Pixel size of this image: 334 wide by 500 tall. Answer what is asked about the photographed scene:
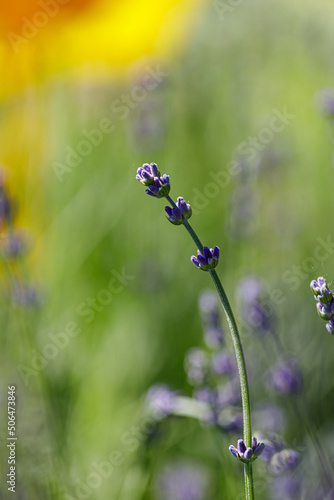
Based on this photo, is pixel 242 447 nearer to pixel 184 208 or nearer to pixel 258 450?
pixel 258 450

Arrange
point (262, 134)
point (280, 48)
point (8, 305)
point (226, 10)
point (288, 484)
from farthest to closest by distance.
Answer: point (226, 10), point (280, 48), point (262, 134), point (8, 305), point (288, 484)

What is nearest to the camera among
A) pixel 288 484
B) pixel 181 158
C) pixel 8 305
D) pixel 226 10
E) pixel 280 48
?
pixel 288 484

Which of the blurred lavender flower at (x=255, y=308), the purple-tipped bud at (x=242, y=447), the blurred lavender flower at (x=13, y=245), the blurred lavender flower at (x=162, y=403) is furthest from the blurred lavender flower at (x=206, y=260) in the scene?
the blurred lavender flower at (x=13, y=245)

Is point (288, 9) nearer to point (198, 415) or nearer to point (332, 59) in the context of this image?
point (332, 59)

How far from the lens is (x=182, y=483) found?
1.42 m

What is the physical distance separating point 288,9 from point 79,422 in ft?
6.22

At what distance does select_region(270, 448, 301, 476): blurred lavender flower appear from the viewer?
884 mm

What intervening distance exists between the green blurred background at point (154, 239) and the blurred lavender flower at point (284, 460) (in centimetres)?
31

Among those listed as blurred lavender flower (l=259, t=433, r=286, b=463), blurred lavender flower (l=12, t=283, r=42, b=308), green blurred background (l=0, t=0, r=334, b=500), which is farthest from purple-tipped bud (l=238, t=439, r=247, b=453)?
blurred lavender flower (l=12, t=283, r=42, b=308)

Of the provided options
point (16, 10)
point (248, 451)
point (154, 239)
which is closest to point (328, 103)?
point (248, 451)

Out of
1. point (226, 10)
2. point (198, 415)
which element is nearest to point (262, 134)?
point (226, 10)

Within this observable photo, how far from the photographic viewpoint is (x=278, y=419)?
134cm

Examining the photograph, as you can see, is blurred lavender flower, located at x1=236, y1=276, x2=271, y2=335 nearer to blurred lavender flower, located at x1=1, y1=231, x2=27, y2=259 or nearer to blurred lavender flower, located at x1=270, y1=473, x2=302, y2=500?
blurred lavender flower, located at x1=270, y1=473, x2=302, y2=500

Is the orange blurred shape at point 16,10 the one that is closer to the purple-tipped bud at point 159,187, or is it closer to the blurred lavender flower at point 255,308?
the blurred lavender flower at point 255,308
